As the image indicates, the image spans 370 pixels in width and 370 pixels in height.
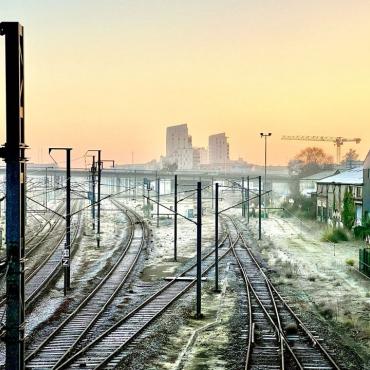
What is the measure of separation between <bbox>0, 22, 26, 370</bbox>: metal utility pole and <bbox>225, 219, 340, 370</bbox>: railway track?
8.72 meters

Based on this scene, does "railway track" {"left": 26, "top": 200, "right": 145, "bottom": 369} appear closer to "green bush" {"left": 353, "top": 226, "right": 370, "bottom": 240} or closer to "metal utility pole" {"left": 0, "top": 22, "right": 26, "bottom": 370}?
"metal utility pole" {"left": 0, "top": 22, "right": 26, "bottom": 370}

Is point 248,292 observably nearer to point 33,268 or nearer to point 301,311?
point 301,311

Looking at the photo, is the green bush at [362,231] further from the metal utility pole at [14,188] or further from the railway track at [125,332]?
the metal utility pole at [14,188]

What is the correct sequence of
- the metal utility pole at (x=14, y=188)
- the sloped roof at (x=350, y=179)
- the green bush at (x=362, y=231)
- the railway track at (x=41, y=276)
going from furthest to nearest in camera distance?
the sloped roof at (x=350, y=179) < the green bush at (x=362, y=231) < the railway track at (x=41, y=276) < the metal utility pole at (x=14, y=188)

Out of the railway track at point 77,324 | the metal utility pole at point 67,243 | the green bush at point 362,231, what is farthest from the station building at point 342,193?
the metal utility pole at point 67,243

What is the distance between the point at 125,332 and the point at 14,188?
39.3 ft

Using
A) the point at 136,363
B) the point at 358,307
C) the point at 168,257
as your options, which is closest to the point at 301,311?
the point at 358,307

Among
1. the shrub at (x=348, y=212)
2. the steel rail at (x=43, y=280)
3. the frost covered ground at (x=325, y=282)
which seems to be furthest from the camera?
the shrub at (x=348, y=212)

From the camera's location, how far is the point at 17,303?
10.3 m

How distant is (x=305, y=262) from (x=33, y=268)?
19.7 m

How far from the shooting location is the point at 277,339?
64.8 ft

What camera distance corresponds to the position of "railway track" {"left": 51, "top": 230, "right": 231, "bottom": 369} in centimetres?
1700

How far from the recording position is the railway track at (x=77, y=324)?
682 inches

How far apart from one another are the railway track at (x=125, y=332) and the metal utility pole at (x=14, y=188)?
6544 mm
